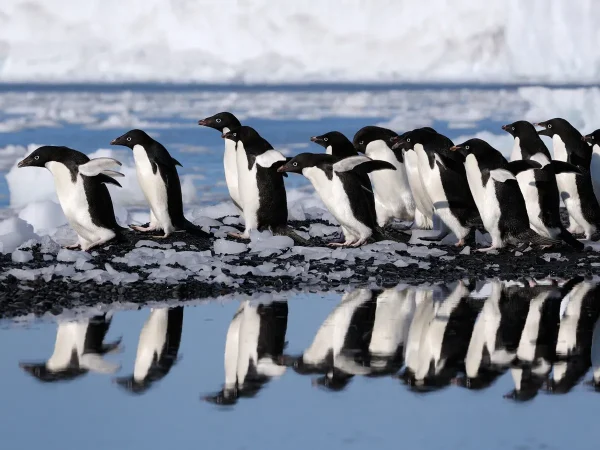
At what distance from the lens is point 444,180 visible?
7656mm

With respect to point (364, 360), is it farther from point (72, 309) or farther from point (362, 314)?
point (72, 309)

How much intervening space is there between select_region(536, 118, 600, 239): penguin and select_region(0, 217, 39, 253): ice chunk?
3823 mm

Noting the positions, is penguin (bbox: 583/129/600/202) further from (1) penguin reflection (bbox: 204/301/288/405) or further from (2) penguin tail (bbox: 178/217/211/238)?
(1) penguin reflection (bbox: 204/301/288/405)

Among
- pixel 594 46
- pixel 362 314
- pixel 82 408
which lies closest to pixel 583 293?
pixel 362 314

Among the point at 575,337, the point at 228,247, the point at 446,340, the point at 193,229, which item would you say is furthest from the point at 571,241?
the point at 446,340

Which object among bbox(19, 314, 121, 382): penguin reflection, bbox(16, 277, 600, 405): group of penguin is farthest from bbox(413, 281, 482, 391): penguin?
bbox(19, 314, 121, 382): penguin reflection

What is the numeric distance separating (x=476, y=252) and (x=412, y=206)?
165 cm

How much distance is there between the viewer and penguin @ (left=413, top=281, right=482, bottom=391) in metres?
3.83

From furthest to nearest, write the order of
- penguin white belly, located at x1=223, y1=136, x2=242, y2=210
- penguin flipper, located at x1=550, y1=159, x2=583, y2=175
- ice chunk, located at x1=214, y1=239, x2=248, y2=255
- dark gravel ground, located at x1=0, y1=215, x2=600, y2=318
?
penguin white belly, located at x1=223, y1=136, x2=242, y2=210, penguin flipper, located at x1=550, y1=159, x2=583, y2=175, ice chunk, located at x1=214, y1=239, x2=248, y2=255, dark gravel ground, located at x1=0, y1=215, x2=600, y2=318

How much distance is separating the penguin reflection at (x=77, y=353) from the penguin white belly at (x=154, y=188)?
117 inches

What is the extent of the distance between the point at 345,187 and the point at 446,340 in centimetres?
294

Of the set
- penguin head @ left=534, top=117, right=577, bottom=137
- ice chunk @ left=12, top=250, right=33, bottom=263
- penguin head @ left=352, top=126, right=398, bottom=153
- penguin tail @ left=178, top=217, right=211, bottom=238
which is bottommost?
ice chunk @ left=12, top=250, right=33, bottom=263

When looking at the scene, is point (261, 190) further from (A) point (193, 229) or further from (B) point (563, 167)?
(B) point (563, 167)

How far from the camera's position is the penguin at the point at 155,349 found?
3779mm
